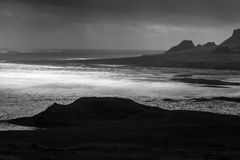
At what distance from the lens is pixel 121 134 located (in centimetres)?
3959

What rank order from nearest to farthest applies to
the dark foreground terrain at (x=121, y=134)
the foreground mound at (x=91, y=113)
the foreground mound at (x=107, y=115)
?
the dark foreground terrain at (x=121, y=134) < the foreground mound at (x=107, y=115) < the foreground mound at (x=91, y=113)

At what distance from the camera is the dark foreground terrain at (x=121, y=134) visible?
30547 millimetres

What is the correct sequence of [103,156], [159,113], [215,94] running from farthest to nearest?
1. [215,94]
2. [159,113]
3. [103,156]

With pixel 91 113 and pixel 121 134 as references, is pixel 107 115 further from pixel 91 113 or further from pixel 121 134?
pixel 121 134

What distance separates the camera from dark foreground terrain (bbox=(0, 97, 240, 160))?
3055cm

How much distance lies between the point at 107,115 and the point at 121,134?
34.2 ft

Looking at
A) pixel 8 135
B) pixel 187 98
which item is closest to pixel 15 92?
pixel 187 98

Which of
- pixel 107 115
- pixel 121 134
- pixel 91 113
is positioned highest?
pixel 91 113

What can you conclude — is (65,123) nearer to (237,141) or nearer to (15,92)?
(237,141)

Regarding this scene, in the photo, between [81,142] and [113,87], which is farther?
[113,87]

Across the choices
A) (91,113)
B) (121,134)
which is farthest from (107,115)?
(121,134)

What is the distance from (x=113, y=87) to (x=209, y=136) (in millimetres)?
54845

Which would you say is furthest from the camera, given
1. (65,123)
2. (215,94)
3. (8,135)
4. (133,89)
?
(133,89)

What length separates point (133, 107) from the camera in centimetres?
5141
